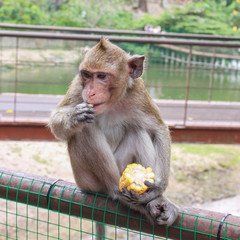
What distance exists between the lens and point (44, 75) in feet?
50.5

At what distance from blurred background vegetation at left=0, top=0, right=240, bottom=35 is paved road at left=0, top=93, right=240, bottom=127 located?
1673 centimetres

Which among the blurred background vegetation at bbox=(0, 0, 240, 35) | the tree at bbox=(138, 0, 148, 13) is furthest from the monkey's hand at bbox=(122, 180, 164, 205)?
the tree at bbox=(138, 0, 148, 13)

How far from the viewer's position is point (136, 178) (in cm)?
266

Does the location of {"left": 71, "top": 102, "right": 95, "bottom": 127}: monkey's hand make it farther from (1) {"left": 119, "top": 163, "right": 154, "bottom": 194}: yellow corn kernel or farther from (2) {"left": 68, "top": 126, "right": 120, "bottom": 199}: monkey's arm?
(1) {"left": 119, "top": 163, "right": 154, "bottom": 194}: yellow corn kernel

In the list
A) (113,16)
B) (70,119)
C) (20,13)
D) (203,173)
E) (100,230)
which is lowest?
(203,173)

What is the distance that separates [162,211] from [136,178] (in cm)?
29

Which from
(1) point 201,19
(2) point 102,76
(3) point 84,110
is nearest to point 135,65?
(2) point 102,76

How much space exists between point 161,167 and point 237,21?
1001 inches

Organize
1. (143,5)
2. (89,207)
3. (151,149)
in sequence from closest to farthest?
(89,207) < (151,149) < (143,5)

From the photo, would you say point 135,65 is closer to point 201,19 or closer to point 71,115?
point 71,115

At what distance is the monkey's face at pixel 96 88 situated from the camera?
2910 millimetres

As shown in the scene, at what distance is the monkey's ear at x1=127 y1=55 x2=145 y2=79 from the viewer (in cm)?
328

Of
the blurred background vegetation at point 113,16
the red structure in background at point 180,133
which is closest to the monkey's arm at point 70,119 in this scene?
the red structure in background at point 180,133

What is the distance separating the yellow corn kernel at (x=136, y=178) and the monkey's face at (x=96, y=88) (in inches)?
22.8
